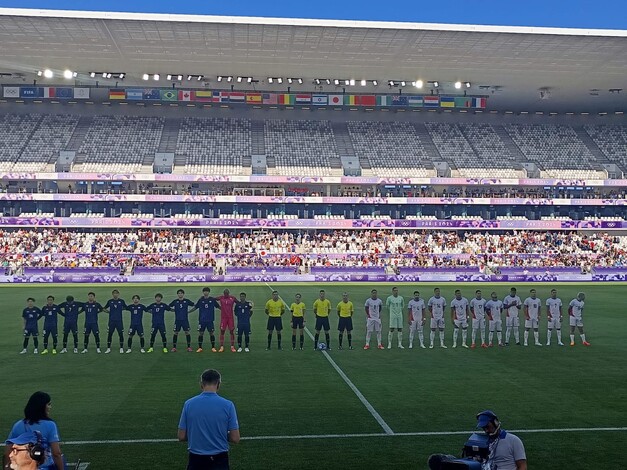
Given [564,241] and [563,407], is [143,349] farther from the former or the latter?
[564,241]

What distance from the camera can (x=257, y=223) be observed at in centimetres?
6431

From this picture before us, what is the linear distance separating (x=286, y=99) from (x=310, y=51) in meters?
14.6

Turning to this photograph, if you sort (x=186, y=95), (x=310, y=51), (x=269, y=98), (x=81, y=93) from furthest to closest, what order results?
1. (x=269, y=98)
2. (x=186, y=95)
3. (x=81, y=93)
4. (x=310, y=51)

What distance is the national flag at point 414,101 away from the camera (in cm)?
6700

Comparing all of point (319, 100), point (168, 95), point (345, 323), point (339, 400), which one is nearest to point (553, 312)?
point (345, 323)

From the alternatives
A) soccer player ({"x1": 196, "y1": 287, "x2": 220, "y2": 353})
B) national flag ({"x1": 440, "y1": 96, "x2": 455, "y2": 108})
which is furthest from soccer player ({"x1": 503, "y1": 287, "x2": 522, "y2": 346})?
national flag ({"x1": 440, "y1": 96, "x2": 455, "y2": 108})

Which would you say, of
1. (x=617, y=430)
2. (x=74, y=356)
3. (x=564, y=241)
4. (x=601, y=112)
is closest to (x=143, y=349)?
(x=74, y=356)

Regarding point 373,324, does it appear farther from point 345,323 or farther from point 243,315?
point 243,315

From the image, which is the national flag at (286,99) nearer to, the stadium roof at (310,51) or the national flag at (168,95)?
the stadium roof at (310,51)

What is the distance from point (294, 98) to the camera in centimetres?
6769

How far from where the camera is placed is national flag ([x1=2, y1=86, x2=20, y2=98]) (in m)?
64.2

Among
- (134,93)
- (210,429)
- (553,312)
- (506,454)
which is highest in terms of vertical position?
(134,93)

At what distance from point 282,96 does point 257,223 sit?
Answer: 1270cm

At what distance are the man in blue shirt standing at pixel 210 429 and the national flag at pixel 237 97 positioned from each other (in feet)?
202
